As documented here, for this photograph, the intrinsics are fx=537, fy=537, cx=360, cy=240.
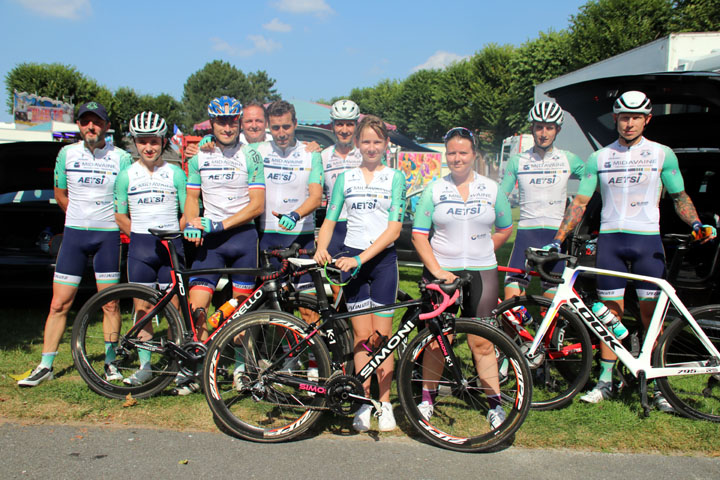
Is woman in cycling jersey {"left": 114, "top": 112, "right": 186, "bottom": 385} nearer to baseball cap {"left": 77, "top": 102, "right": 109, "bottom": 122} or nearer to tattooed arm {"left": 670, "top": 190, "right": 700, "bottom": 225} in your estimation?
baseball cap {"left": 77, "top": 102, "right": 109, "bottom": 122}

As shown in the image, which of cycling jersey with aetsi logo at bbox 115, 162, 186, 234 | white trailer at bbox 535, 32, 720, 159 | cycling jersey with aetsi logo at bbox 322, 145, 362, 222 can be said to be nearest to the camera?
cycling jersey with aetsi logo at bbox 115, 162, 186, 234

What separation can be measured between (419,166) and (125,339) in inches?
662

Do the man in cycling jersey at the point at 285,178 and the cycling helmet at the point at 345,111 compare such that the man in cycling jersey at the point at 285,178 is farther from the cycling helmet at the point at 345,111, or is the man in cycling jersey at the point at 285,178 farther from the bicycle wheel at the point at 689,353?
the bicycle wheel at the point at 689,353

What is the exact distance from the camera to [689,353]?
3.63 m

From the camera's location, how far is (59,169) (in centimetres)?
428

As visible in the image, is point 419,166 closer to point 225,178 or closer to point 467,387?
point 225,178

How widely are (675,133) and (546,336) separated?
2.57 meters

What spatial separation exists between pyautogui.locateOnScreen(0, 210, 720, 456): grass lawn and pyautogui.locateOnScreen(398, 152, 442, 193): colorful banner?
52.7 feet

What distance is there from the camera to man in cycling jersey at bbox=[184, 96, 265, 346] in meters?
4.02

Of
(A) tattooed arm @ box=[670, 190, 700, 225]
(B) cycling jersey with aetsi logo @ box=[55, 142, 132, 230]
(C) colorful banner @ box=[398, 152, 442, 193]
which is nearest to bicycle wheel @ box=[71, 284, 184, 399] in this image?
(B) cycling jersey with aetsi logo @ box=[55, 142, 132, 230]

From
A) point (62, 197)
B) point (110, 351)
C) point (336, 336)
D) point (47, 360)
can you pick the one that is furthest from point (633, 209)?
point (47, 360)

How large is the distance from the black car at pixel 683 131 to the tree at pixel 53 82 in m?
38.9

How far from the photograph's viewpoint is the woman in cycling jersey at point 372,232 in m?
3.55

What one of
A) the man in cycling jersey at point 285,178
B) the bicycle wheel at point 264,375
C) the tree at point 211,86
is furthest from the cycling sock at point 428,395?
the tree at point 211,86
